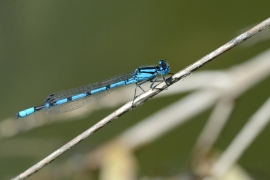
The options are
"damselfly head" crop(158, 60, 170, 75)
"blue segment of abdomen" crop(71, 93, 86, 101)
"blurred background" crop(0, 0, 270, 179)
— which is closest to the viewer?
"damselfly head" crop(158, 60, 170, 75)

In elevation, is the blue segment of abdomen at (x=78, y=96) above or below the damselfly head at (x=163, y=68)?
above

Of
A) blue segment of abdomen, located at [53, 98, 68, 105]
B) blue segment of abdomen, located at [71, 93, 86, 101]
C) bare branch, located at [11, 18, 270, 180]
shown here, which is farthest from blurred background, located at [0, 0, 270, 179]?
bare branch, located at [11, 18, 270, 180]

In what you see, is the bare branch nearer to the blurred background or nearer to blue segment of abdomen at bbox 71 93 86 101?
blue segment of abdomen at bbox 71 93 86 101

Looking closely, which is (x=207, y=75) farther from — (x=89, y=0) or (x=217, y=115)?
(x=89, y=0)

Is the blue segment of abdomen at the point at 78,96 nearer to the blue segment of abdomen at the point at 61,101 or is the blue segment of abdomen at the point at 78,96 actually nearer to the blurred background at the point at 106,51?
the blue segment of abdomen at the point at 61,101

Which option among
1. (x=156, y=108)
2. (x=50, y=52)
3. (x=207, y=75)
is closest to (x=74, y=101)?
(x=207, y=75)

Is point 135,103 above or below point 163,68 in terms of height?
below

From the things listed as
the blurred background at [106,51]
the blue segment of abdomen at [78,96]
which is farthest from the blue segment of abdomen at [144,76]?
the blurred background at [106,51]

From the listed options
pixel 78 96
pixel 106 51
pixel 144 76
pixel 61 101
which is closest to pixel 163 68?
pixel 144 76

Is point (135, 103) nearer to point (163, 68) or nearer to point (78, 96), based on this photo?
point (163, 68)
